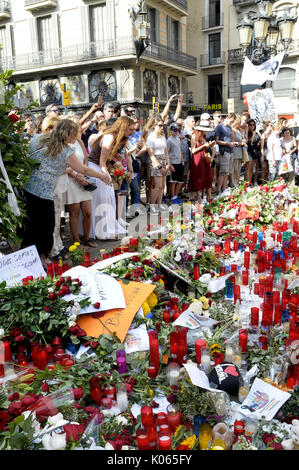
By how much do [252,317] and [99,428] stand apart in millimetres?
1493

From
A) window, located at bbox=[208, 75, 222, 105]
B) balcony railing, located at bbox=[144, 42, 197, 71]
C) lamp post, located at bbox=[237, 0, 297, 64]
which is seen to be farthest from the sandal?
window, located at bbox=[208, 75, 222, 105]

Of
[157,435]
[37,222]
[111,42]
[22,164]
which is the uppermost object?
[111,42]

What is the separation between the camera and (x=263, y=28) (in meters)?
7.78

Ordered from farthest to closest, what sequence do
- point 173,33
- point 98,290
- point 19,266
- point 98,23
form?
1. point 173,33
2. point 98,23
3. point 19,266
4. point 98,290

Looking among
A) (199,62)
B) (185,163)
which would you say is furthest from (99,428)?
(199,62)

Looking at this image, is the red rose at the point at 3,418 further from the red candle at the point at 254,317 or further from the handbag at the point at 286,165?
the handbag at the point at 286,165

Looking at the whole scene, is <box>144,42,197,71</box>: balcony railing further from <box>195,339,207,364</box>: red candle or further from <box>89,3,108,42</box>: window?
<box>195,339,207,364</box>: red candle

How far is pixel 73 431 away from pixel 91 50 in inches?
901

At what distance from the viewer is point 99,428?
1979 millimetres

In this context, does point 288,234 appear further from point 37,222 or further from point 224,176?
point 224,176

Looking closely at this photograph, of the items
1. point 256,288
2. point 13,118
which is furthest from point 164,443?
point 13,118

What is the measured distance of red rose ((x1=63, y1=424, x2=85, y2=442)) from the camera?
72.2 inches

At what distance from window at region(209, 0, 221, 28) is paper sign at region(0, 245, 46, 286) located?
30.3 metres

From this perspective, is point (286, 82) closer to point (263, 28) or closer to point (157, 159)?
point (263, 28)
